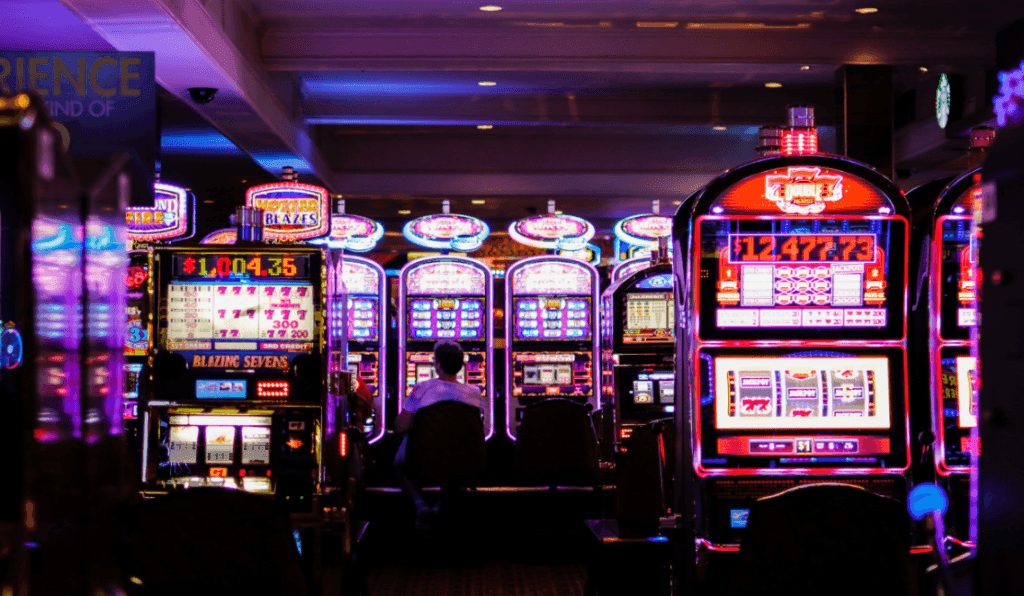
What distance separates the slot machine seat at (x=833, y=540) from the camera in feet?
7.00

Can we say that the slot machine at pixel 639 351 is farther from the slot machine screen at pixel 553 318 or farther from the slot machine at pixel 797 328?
the slot machine at pixel 797 328

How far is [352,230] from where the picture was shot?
8.93 metres

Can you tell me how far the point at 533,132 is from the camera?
1069 centimetres

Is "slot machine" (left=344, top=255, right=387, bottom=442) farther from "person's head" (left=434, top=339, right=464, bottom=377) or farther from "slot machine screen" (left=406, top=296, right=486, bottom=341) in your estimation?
"person's head" (left=434, top=339, right=464, bottom=377)

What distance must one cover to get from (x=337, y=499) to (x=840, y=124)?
439 centimetres

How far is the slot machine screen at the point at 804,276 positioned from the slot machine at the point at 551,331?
404cm

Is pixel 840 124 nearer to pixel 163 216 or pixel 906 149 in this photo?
pixel 906 149

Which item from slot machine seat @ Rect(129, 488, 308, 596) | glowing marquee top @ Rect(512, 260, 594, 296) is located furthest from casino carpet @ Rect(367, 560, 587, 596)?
slot machine seat @ Rect(129, 488, 308, 596)

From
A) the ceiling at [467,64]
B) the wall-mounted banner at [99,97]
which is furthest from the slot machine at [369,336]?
the wall-mounted banner at [99,97]

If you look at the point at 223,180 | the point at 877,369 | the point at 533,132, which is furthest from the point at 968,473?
the point at 223,180

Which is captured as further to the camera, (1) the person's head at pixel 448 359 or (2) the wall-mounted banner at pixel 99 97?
(1) the person's head at pixel 448 359

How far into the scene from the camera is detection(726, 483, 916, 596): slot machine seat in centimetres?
213

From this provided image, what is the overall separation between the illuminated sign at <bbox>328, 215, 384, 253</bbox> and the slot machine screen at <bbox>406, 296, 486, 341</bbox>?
144cm

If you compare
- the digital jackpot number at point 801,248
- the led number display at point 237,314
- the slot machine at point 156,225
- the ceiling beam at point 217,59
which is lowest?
the led number display at point 237,314
